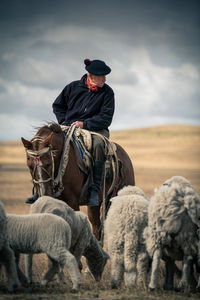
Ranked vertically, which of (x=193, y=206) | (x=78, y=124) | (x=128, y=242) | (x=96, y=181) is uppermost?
(x=78, y=124)

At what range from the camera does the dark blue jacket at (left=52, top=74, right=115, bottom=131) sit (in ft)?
29.1

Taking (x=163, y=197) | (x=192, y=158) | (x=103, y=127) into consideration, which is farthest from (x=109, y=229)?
(x=192, y=158)

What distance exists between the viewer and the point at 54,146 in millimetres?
7551

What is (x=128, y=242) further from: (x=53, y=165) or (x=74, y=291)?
(x=53, y=165)

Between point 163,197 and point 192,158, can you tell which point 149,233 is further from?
point 192,158

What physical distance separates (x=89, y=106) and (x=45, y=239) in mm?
4291

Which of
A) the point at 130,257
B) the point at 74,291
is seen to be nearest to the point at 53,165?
the point at 130,257

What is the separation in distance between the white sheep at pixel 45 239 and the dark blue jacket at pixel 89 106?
12.3 feet

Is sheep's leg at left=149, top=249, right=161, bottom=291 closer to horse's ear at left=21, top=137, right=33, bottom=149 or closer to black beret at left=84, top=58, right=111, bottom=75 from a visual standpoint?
horse's ear at left=21, top=137, right=33, bottom=149

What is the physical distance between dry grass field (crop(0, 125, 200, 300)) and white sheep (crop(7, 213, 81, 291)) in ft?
0.98

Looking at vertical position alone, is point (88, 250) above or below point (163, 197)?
below

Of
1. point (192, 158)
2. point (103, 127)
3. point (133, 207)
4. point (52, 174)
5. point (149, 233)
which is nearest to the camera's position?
point (149, 233)

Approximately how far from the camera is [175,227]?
17.5 feet

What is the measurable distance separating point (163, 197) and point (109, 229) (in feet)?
2.73
